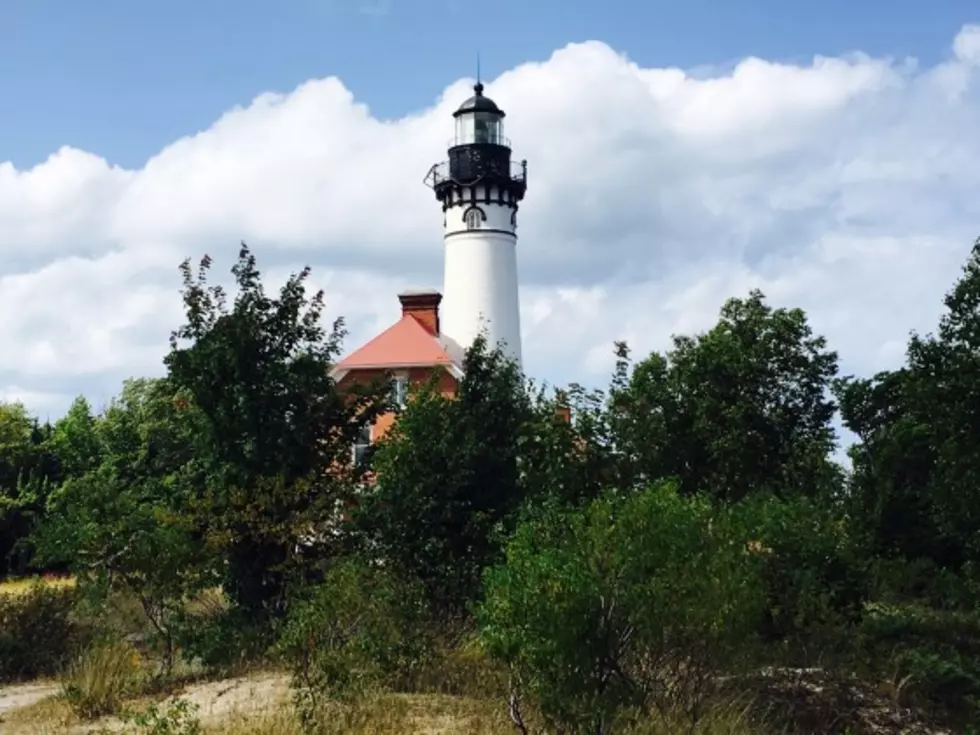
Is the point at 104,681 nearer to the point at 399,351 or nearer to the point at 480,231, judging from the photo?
the point at 399,351

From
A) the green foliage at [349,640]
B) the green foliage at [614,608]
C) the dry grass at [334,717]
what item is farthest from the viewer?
the green foliage at [349,640]

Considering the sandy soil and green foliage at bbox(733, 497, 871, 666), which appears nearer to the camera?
the sandy soil

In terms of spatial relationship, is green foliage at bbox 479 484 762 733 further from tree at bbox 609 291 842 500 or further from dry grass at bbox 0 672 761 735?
tree at bbox 609 291 842 500

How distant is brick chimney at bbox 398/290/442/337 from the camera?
3812 centimetres

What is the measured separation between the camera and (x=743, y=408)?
87.4 feet

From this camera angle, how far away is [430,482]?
49.4ft

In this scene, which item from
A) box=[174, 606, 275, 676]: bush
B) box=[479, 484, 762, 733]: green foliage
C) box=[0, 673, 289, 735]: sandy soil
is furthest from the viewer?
box=[174, 606, 275, 676]: bush

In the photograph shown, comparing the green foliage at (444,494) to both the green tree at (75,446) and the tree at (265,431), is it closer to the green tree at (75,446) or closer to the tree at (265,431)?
the tree at (265,431)

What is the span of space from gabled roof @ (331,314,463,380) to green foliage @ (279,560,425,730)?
2164cm

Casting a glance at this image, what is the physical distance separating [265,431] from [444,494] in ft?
9.52

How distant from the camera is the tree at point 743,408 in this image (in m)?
22.6

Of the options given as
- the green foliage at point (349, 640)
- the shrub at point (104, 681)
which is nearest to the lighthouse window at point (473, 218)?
the shrub at point (104, 681)

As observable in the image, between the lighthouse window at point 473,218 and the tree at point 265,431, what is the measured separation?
919 inches

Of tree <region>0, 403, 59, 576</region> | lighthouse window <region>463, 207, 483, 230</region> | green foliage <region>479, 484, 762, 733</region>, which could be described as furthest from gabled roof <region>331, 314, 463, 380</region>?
green foliage <region>479, 484, 762, 733</region>
